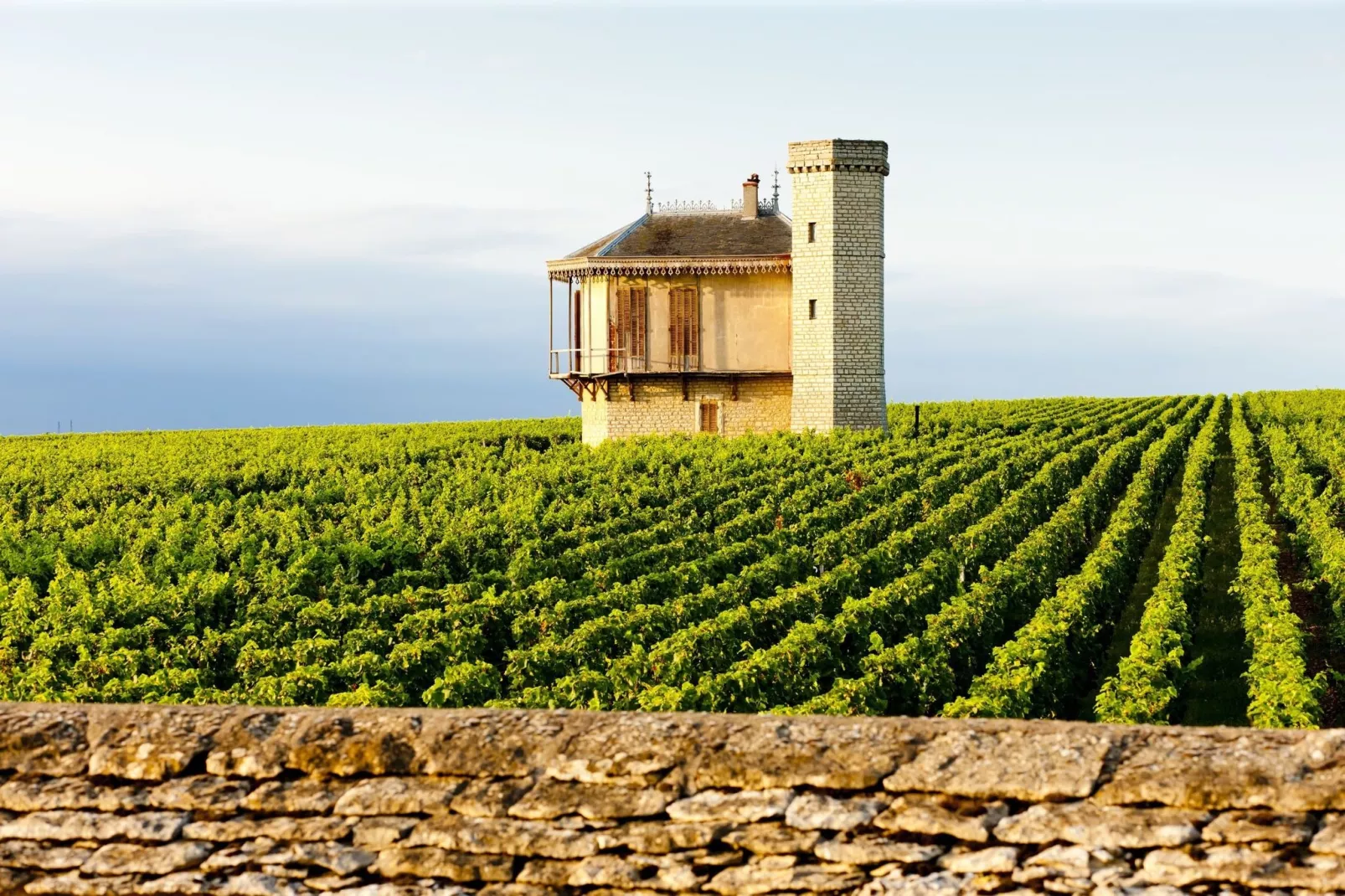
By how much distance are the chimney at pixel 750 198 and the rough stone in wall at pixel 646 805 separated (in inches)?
1467

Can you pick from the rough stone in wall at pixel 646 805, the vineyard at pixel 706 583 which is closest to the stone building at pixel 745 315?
the vineyard at pixel 706 583

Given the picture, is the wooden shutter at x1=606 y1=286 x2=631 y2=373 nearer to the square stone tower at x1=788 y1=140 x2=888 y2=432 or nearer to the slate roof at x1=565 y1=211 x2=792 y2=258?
the slate roof at x1=565 y1=211 x2=792 y2=258

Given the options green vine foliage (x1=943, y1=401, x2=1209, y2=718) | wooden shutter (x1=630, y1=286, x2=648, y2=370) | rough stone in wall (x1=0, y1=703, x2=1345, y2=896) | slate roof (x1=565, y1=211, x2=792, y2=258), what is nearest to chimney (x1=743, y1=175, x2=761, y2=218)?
slate roof (x1=565, y1=211, x2=792, y2=258)

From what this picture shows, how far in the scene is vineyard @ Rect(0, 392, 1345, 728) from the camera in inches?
550

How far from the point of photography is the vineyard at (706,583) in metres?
14.0

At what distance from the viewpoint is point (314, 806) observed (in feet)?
16.8

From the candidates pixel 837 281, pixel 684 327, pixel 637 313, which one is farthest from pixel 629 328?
pixel 837 281

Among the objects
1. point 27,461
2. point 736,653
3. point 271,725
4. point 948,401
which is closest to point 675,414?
point 27,461

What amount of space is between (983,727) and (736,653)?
1084 cm

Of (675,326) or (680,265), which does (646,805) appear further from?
(675,326)

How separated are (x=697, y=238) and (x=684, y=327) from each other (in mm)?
2864

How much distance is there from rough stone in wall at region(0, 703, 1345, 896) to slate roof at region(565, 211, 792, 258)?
113 feet

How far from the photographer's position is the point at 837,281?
3800 cm

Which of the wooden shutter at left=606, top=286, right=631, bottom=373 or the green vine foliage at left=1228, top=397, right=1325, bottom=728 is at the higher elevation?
the wooden shutter at left=606, top=286, right=631, bottom=373
